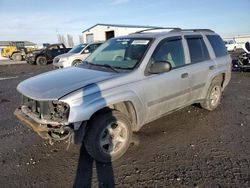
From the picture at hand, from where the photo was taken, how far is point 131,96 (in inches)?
144

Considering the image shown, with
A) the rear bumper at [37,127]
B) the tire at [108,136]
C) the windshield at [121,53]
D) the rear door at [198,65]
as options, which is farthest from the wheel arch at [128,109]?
the rear door at [198,65]

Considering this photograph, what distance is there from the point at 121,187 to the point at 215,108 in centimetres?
390

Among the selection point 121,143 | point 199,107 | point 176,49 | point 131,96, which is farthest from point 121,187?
point 199,107

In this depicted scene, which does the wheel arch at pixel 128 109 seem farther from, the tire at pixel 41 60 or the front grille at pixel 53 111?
the tire at pixel 41 60

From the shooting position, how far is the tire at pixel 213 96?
5.53 metres

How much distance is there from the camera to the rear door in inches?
188

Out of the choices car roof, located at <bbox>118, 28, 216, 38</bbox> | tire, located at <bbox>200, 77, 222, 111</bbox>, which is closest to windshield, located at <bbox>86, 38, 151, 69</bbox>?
car roof, located at <bbox>118, 28, 216, 38</bbox>

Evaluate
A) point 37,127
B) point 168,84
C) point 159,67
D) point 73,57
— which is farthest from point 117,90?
point 73,57

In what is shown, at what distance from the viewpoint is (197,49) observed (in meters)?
5.03

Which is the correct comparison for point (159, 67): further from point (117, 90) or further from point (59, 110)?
point (59, 110)

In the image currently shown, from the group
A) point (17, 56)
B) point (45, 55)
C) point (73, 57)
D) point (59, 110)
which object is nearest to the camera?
point (59, 110)

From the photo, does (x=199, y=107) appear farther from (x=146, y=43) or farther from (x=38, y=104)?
(x=38, y=104)

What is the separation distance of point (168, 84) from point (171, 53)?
66 cm

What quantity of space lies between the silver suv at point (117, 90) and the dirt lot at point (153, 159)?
0.39 metres
